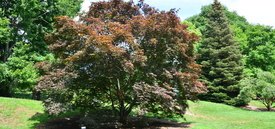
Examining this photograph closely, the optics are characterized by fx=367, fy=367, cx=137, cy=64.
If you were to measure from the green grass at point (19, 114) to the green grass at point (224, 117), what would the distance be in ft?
30.8

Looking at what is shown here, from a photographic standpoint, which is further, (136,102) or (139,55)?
(136,102)

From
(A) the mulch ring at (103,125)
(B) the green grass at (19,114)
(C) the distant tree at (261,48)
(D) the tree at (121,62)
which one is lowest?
(A) the mulch ring at (103,125)

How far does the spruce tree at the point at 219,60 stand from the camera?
38.1m

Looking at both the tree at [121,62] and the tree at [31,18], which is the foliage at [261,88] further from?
the tree at [31,18]

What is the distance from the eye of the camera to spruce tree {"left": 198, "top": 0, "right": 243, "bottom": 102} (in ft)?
125

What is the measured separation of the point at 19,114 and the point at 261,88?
23185 millimetres

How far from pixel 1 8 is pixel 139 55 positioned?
15.3 metres

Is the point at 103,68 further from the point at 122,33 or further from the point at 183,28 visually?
the point at 183,28

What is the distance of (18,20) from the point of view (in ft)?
94.2

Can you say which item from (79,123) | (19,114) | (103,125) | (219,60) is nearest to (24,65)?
(19,114)

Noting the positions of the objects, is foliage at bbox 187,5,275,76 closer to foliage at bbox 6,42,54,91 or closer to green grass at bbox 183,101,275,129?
green grass at bbox 183,101,275,129

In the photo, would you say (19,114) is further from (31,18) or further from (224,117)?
(224,117)

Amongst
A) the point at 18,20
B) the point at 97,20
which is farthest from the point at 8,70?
the point at 97,20

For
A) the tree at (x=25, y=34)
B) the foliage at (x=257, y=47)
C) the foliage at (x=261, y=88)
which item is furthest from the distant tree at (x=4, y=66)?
the foliage at (x=257, y=47)
